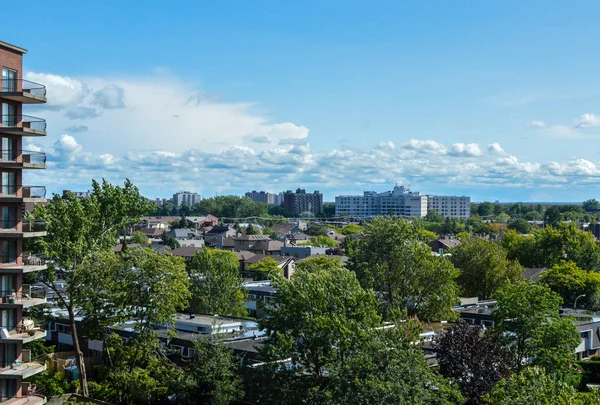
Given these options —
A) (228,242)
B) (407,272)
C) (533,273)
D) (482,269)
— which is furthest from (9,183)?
(228,242)

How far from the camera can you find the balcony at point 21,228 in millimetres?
31750

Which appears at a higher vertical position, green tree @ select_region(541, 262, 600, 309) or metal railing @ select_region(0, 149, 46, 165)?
metal railing @ select_region(0, 149, 46, 165)

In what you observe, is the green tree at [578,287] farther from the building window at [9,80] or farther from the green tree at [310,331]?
the building window at [9,80]

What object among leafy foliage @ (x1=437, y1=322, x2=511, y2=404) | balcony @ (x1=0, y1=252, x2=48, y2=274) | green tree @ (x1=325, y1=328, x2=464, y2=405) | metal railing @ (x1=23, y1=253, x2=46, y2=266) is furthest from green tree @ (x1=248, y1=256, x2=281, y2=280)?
green tree @ (x1=325, y1=328, x2=464, y2=405)

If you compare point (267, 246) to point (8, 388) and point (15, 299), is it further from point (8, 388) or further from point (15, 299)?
point (8, 388)

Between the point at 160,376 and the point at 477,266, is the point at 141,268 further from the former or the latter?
the point at 477,266

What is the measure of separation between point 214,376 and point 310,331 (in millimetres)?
7946

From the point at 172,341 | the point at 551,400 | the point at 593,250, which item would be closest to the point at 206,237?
the point at 593,250

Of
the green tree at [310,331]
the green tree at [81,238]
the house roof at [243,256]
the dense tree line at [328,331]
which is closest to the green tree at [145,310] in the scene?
the dense tree line at [328,331]

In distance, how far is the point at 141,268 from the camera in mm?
38750

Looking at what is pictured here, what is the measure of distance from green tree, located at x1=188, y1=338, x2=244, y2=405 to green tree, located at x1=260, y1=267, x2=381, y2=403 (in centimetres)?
441

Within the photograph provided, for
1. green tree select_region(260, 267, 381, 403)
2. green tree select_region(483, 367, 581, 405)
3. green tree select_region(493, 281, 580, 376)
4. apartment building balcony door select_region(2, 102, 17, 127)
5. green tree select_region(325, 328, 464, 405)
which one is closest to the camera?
green tree select_region(483, 367, 581, 405)

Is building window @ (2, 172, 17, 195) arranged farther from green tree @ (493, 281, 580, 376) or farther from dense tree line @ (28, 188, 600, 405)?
green tree @ (493, 281, 580, 376)

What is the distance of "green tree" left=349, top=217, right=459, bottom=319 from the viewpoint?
5031 centimetres
